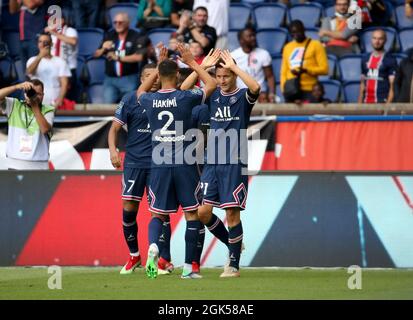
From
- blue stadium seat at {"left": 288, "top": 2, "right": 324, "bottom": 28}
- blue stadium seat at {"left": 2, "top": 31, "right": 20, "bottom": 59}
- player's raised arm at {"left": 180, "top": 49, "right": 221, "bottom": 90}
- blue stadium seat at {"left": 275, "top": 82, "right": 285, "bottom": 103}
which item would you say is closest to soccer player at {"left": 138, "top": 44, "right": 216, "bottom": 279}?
player's raised arm at {"left": 180, "top": 49, "right": 221, "bottom": 90}

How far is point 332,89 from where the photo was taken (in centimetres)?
1770

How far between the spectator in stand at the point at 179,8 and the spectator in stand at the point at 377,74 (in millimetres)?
3683

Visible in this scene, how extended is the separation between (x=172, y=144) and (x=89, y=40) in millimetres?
8357

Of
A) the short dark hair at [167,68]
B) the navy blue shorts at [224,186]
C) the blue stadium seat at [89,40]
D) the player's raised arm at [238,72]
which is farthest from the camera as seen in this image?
the blue stadium seat at [89,40]

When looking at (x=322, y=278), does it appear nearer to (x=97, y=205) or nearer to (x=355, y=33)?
(x=97, y=205)

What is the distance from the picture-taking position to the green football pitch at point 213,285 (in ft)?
32.9

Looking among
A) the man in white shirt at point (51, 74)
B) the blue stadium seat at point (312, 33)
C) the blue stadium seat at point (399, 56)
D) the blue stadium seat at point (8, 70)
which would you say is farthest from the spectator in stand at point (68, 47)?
the blue stadium seat at point (399, 56)

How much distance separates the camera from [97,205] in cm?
1375

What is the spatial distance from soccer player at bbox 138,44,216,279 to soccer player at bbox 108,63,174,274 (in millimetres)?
908

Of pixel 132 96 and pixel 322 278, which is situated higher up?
pixel 132 96

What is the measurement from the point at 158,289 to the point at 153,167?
1575 mm
